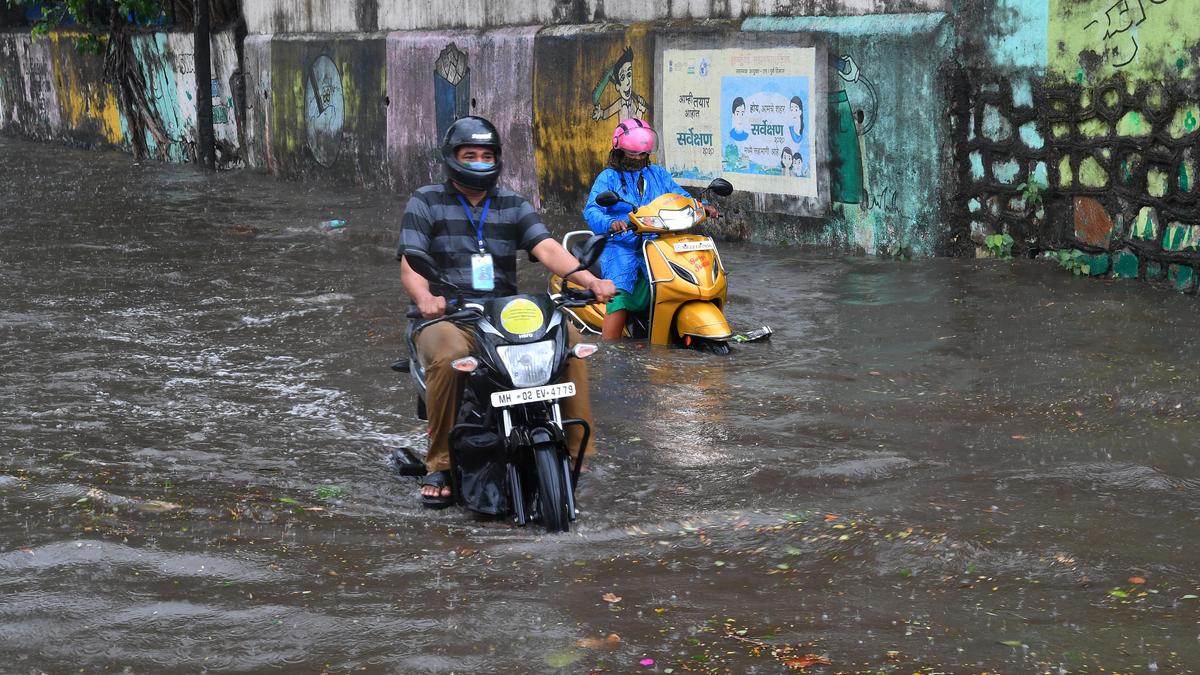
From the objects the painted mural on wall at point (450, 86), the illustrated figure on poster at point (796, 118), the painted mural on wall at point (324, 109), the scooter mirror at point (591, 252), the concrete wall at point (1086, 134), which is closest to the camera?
the scooter mirror at point (591, 252)

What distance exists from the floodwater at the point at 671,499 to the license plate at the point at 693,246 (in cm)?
64

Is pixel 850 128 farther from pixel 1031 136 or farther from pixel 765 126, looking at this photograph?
pixel 1031 136

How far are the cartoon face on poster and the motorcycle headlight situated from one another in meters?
6.94

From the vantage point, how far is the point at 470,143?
615cm

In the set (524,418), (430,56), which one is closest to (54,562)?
(524,418)

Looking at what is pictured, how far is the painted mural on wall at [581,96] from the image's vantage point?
552 inches

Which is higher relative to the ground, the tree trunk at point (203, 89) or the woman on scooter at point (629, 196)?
the tree trunk at point (203, 89)

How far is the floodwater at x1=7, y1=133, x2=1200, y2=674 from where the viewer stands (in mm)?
4438

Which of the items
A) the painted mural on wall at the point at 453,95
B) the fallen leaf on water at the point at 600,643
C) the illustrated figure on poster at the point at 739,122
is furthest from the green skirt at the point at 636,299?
the painted mural on wall at the point at 453,95

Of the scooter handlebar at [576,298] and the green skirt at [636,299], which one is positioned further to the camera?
the green skirt at [636,299]

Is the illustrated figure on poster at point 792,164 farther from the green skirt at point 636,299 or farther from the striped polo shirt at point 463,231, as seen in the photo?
the striped polo shirt at point 463,231

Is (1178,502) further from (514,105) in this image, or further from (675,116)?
(514,105)

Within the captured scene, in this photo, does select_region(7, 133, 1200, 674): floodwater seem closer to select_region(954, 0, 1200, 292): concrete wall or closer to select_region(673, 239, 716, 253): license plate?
select_region(954, 0, 1200, 292): concrete wall

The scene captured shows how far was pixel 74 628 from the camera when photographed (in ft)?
15.0
